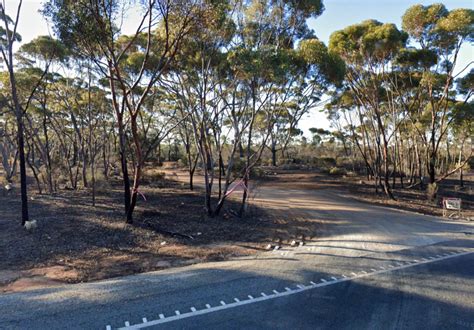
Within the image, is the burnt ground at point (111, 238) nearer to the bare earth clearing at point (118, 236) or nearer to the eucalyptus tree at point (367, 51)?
the bare earth clearing at point (118, 236)

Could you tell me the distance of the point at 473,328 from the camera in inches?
147

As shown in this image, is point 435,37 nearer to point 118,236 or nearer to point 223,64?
point 223,64

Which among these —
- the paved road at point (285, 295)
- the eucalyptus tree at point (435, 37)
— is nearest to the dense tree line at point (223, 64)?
the eucalyptus tree at point (435, 37)

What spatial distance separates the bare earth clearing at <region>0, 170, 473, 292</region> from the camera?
607cm

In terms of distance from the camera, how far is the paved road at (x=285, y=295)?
3820 mm

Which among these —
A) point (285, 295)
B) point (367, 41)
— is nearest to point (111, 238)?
point (285, 295)

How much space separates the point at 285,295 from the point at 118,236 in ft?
17.2

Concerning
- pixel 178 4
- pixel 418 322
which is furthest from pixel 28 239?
pixel 418 322

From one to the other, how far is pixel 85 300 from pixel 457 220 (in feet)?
41.3

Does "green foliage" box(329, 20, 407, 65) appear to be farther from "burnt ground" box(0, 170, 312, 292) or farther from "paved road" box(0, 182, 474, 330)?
"paved road" box(0, 182, 474, 330)

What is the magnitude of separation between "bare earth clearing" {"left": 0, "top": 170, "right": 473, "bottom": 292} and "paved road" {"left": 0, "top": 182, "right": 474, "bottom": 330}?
0.91 m

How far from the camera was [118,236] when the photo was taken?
26.9 ft

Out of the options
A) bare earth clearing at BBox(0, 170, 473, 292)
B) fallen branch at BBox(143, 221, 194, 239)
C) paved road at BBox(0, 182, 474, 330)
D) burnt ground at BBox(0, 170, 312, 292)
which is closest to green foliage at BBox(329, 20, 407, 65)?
bare earth clearing at BBox(0, 170, 473, 292)

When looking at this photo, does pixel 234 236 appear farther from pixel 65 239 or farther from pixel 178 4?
pixel 178 4
